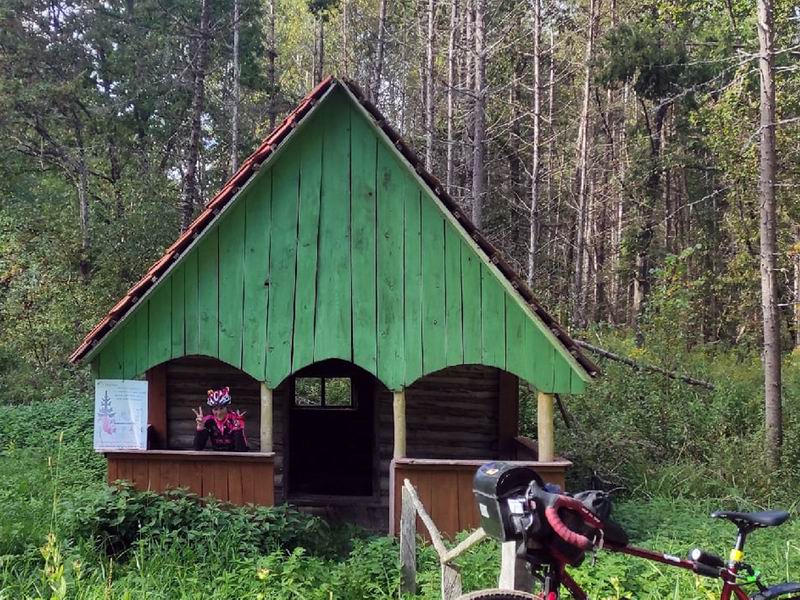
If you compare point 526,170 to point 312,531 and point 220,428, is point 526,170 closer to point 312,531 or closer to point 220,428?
point 220,428

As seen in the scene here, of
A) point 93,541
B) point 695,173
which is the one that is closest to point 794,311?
point 695,173

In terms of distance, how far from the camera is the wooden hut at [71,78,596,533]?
321 inches

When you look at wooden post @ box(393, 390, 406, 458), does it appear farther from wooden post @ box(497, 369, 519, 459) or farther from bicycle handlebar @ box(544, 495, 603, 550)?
bicycle handlebar @ box(544, 495, 603, 550)

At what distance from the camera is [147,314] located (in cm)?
820

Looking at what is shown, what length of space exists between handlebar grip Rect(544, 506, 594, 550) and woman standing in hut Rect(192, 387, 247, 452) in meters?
6.46

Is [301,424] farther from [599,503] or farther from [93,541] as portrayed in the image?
[599,503]

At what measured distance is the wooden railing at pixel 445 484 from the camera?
8172 mm

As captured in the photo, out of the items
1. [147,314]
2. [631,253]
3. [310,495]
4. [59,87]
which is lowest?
[310,495]

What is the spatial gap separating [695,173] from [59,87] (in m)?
20.8

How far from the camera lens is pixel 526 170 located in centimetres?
2114

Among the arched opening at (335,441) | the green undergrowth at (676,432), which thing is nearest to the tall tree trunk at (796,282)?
the green undergrowth at (676,432)

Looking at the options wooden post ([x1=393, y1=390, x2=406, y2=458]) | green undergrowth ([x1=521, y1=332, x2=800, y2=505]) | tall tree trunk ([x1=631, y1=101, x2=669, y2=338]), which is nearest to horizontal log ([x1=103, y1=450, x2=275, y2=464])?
wooden post ([x1=393, y1=390, x2=406, y2=458])

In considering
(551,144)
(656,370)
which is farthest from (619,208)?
(656,370)

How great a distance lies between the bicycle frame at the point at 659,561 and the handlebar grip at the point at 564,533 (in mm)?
262
